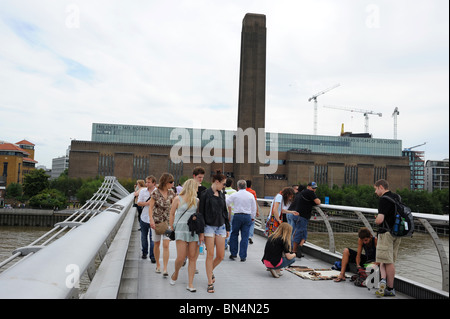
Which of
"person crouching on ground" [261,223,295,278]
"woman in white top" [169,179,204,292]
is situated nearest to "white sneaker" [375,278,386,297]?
"person crouching on ground" [261,223,295,278]

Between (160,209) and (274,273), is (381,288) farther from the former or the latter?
(160,209)

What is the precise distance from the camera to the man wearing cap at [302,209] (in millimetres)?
7172

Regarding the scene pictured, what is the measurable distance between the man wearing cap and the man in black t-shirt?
2.27 meters

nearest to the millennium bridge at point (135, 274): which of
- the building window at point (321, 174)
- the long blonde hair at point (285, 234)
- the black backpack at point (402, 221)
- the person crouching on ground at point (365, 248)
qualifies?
the black backpack at point (402, 221)

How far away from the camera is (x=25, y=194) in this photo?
74750 mm

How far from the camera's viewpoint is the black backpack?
460 cm

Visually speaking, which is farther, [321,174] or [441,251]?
[321,174]

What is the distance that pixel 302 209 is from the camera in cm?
725

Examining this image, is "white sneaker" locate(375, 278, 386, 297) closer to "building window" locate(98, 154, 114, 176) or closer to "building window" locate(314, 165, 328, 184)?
"building window" locate(98, 154, 114, 176)

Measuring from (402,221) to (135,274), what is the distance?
11.2ft

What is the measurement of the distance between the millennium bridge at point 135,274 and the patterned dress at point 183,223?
652 mm

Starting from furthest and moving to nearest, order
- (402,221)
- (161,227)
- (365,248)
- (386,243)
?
1. (161,227)
2. (365,248)
3. (386,243)
4. (402,221)

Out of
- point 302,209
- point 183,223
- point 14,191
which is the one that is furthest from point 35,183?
point 183,223

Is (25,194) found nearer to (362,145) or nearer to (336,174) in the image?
(336,174)
